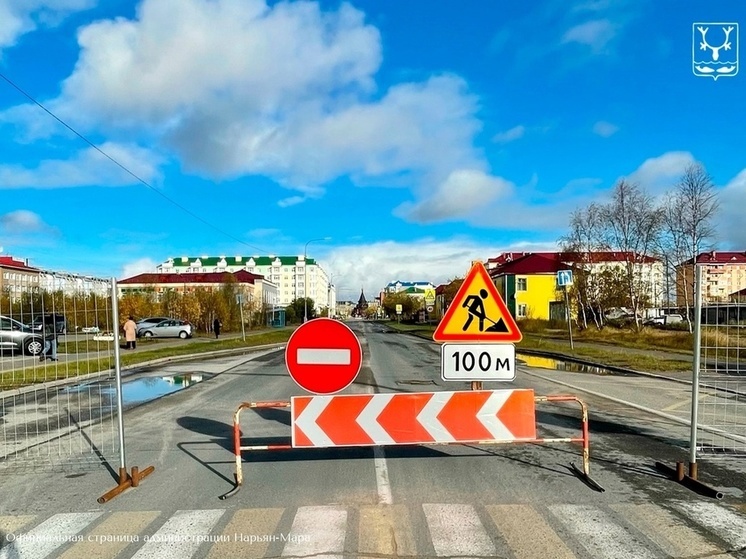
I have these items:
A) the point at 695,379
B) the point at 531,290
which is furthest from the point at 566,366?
the point at 531,290

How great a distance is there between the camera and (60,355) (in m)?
9.66

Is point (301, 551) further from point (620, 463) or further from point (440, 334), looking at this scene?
point (620, 463)

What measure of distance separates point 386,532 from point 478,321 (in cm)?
251

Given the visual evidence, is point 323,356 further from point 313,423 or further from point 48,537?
point 48,537

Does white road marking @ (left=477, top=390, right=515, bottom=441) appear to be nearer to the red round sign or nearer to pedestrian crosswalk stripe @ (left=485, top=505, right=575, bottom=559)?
pedestrian crosswalk stripe @ (left=485, top=505, right=575, bottom=559)

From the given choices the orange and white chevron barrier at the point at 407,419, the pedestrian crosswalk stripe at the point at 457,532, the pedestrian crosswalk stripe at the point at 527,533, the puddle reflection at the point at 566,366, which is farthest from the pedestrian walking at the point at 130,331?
the pedestrian crosswalk stripe at the point at 527,533

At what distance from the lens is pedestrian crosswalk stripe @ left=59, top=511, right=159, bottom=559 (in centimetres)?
440

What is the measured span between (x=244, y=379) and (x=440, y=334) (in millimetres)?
10999

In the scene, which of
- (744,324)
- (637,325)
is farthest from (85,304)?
(637,325)

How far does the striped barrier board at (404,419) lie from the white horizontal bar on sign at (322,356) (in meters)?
0.35

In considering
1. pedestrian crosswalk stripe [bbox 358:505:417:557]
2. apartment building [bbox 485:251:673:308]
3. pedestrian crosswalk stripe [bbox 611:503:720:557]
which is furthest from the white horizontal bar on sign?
apartment building [bbox 485:251:673:308]

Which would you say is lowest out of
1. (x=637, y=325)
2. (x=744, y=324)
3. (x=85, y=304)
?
(x=637, y=325)

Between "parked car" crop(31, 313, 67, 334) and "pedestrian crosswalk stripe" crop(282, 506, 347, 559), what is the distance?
4.46m

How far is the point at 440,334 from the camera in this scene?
6430 millimetres
